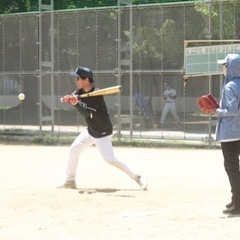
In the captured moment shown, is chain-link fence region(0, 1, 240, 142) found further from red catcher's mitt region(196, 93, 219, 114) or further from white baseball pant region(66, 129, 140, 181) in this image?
red catcher's mitt region(196, 93, 219, 114)

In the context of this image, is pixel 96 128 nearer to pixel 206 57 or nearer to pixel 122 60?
pixel 206 57

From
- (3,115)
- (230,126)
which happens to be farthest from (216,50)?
(230,126)

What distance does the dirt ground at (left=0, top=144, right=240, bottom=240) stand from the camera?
7359 millimetres

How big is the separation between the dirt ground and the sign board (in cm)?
Answer: 309

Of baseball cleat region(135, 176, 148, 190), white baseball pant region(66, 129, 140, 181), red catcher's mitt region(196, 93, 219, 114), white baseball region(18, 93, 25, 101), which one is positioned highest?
red catcher's mitt region(196, 93, 219, 114)

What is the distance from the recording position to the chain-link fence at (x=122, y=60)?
17844 mm

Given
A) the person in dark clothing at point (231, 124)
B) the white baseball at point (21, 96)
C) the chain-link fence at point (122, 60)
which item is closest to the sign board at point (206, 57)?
the chain-link fence at point (122, 60)

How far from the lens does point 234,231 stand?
7.25m

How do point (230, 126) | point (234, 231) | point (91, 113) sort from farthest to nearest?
point (91, 113) < point (230, 126) < point (234, 231)

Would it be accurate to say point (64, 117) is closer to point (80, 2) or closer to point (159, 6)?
point (159, 6)

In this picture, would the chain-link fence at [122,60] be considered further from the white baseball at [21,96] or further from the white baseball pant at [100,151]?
the white baseball pant at [100,151]

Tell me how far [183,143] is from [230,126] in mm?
9927

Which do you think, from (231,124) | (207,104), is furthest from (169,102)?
(231,124)

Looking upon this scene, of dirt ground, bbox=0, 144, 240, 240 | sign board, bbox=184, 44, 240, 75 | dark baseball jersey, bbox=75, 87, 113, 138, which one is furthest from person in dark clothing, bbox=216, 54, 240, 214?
sign board, bbox=184, 44, 240, 75
